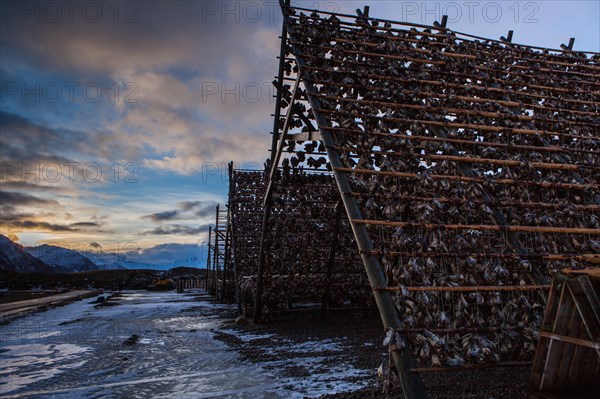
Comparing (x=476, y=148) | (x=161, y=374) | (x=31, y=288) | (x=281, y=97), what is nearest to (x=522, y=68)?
(x=476, y=148)

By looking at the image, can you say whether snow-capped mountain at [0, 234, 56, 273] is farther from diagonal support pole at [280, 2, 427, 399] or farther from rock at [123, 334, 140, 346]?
diagonal support pole at [280, 2, 427, 399]

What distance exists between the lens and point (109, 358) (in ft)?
27.9

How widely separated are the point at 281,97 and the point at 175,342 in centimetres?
697

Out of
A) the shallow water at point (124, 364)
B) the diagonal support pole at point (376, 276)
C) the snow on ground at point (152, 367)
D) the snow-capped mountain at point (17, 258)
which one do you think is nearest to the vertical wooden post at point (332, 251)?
the snow on ground at point (152, 367)

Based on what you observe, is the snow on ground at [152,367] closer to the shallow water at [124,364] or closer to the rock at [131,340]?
the shallow water at [124,364]

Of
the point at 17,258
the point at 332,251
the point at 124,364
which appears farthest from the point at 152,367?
the point at 17,258

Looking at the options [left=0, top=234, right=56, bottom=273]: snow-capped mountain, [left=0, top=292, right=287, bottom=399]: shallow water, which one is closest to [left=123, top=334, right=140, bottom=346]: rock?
[left=0, top=292, right=287, bottom=399]: shallow water

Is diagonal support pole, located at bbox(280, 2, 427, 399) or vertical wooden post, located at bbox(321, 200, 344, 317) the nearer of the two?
diagonal support pole, located at bbox(280, 2, 427, 399)

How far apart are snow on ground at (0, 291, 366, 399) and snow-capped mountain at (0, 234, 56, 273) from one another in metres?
77.5

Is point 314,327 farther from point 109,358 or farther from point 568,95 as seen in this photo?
point 568,95

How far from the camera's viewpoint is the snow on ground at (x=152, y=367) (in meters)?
5.96

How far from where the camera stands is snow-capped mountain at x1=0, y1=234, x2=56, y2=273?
74500 mm

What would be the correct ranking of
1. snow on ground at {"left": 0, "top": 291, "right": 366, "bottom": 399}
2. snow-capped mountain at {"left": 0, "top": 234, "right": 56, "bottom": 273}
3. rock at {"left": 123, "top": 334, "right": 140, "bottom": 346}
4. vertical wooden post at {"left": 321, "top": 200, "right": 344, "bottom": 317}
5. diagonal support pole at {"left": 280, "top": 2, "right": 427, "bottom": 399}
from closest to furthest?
diagonal support pole at {"left": 280, "top": 2, "right": 427, "bottom": 399}
snow on ground at {"left": 0, "top": 291, "right": 366, "bottom": 399}
vertical wooden post at {"left": 321, "top": 200, "right": 344, "bottom": 317}
rock at {"left": 123, "top": 334, "right": 140, "bottom": 346}
snow-capped mountain at {"left": 0, "top": 234, "right": 56, "bottom": 273}

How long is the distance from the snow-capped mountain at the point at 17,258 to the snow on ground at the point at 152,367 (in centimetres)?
7746
